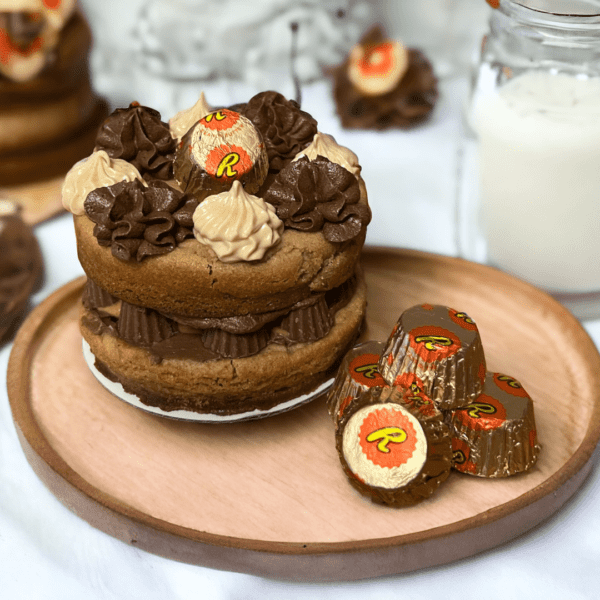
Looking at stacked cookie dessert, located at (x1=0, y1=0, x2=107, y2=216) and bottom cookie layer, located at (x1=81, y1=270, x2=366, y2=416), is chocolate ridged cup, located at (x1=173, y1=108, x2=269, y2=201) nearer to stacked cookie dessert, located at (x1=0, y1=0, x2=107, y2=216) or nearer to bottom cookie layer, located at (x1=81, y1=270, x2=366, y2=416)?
bottom cookie layer, located at (x1=81, y1=270, x2=366, y2=416)

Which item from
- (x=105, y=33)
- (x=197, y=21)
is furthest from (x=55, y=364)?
(x=105, y=33)

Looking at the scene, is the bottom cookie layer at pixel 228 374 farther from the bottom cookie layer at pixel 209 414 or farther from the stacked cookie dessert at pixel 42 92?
the stacked cookie dessert at pixel 42 92

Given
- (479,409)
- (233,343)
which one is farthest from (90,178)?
(479,409)

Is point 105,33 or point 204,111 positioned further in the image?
point 105,33

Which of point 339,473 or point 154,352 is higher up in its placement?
point 154,352

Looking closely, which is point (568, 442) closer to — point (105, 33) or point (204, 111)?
point (204, 111)

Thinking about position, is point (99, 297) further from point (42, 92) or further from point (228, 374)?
point (42, 92)
